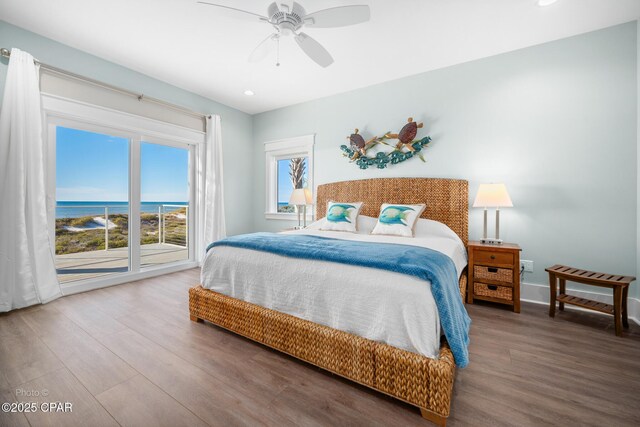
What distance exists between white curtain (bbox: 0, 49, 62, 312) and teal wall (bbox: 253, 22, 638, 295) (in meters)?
3.93

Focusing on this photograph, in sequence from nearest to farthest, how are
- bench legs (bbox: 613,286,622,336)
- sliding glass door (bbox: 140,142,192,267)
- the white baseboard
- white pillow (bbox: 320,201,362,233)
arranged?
bench legs (bbox: 613,286,622,336)
the white baseboard
white pillow (bbox: 320,201,362,233)
sliding glass door (bbox: 140,142,192,267)

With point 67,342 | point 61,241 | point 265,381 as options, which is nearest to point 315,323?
point 265,381

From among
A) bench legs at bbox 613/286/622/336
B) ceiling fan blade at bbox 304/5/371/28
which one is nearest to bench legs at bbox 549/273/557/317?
bench legs at bbox 613/286/622/336

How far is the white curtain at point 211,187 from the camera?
13.6 feet

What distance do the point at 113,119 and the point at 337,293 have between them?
3455 millimetres

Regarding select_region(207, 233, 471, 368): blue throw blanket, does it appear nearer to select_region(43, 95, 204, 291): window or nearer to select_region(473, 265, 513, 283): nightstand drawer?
select_region(473, 265, 513, 283): nightstand drawer

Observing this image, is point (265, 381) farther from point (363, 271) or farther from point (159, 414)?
point (363, 271)

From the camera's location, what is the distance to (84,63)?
9.77 ft

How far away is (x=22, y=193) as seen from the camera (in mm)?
2506

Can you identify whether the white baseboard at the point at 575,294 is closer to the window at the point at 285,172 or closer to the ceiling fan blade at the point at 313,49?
the window at the point at 285,172

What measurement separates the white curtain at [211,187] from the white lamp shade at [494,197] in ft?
11.7

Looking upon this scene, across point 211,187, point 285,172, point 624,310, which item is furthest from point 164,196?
point 624,310

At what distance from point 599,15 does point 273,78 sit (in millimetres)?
3301

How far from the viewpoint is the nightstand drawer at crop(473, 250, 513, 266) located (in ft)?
8.41
